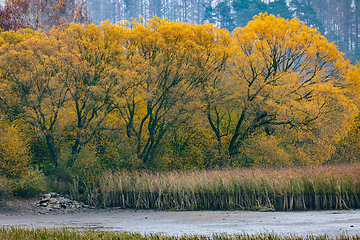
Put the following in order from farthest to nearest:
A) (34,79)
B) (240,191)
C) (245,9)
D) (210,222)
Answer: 1. (245,9)
2. (34,79)
3. (240,191)
4. (210,222)

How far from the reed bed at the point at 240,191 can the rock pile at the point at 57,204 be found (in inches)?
40.0

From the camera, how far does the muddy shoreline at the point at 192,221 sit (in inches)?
540

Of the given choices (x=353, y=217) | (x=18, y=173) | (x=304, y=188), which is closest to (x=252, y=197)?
(x=304, y=188)

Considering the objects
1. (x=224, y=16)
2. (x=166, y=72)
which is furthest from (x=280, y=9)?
(x=166, y=72)

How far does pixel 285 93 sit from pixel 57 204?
19.0m

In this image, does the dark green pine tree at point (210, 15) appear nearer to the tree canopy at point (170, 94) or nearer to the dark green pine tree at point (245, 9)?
the dark green pine tree at point (245, 9)

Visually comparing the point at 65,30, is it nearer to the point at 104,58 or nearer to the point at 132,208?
the point at 104,58

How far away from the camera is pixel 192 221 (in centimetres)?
1812

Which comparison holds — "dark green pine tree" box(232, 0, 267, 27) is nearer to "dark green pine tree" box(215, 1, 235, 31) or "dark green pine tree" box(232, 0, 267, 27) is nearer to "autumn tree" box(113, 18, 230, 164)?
"dark green pine tree" box(215, 1, 235, 31)

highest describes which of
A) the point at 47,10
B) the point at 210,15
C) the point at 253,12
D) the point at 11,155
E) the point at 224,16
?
the point at 210,15

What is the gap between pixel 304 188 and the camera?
Answer: 68.6 feet

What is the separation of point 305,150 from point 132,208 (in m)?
15.4

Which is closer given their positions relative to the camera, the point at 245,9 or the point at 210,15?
the point at 245,9

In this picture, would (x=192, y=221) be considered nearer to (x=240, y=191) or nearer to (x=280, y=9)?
(x=240, y=191)
